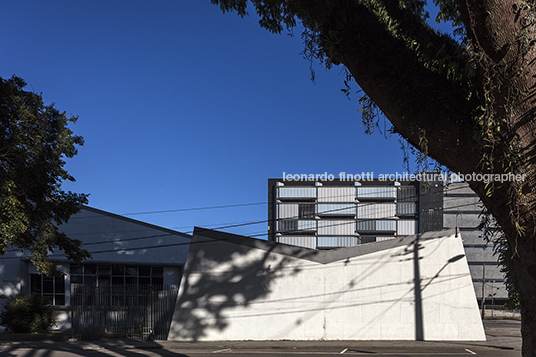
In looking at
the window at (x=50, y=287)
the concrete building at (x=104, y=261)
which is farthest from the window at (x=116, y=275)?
the window at (x=50, y=287)

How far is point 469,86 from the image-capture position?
2.48 metres

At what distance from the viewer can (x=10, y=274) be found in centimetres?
2500

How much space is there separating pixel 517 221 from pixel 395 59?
4.01 feet

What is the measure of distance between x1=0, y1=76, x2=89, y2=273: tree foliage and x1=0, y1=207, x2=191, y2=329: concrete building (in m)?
9.34

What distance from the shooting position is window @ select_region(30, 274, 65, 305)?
25.7m

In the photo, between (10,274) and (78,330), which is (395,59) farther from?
(10,274)

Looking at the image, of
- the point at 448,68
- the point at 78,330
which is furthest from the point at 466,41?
the point at 78,330

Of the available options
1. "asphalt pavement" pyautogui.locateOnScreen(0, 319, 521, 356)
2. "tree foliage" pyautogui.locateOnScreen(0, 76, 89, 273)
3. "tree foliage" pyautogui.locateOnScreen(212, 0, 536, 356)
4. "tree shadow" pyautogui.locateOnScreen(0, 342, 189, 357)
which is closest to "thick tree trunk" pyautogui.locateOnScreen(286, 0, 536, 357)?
"tree foliage" pyautogui.locateOnScreen(212, 0, 536, 356)

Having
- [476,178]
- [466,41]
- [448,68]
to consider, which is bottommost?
[476,178]

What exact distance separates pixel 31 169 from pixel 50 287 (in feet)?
44.9

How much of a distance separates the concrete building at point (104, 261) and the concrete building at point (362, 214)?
4325cm

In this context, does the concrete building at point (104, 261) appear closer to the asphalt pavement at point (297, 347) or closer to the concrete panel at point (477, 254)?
the asphalt pavement at point (297, 347)

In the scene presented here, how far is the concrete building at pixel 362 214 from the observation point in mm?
71625

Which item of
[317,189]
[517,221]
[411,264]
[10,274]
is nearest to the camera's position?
[517,221]
